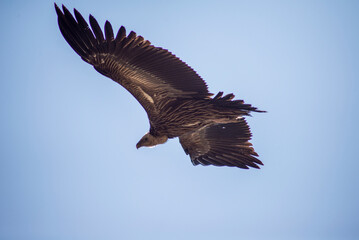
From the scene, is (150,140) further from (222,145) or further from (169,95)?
(222,145)

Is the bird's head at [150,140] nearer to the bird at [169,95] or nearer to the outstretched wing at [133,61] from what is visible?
the bird at [169,95]

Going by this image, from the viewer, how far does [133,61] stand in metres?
7.41

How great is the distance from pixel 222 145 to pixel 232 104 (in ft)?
5.40

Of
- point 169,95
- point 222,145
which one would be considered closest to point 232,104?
point 169,95

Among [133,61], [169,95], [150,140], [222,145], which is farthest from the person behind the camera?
[222,145]

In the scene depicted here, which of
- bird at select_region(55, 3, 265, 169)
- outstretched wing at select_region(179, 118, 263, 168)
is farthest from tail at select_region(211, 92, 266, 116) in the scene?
outstretched wing at select_region(179, 118, 263, 168)

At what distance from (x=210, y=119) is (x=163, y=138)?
0.94 m

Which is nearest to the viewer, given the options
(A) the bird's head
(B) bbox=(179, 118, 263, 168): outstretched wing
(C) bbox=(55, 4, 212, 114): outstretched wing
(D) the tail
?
(C) bbox=(55, 4, 212, 114): outstretched wing

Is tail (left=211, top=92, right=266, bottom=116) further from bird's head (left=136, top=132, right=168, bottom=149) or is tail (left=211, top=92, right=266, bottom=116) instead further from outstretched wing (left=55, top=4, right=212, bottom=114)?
bird's head (left=136, top=132, right=168, bottom=149)

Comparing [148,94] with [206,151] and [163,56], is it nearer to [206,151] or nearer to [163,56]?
[163,56]

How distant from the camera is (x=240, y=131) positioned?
888 centimetres

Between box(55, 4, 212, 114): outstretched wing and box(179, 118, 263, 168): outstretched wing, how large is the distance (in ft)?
4.58

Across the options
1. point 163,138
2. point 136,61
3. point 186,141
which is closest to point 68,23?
point 136,61

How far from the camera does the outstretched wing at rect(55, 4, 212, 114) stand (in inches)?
280
